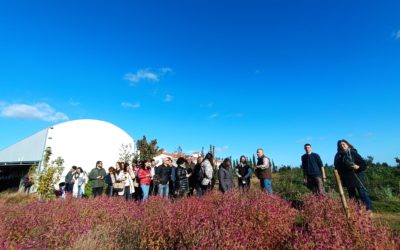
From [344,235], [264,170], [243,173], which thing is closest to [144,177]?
Result: [243,173]

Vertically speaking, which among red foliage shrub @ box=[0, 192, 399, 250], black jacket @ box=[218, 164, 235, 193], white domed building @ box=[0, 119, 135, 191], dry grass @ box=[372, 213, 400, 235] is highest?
white domed building @ box=[0, 119, 135, 191]

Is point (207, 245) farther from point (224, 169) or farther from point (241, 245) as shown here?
point (224, 169)

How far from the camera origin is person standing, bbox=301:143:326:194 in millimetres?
7207

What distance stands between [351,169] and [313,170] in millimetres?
1412

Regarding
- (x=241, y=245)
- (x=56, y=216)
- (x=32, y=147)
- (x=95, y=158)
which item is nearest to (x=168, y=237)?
(x=241, y=245)

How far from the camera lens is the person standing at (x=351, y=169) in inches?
222

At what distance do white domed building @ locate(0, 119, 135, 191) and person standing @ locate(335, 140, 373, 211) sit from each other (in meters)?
18.2

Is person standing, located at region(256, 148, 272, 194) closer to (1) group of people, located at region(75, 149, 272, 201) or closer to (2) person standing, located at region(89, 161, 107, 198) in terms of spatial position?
(1) group of people, located at region(75, 149, 272, 201)

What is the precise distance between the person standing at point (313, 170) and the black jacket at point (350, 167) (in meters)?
1.03

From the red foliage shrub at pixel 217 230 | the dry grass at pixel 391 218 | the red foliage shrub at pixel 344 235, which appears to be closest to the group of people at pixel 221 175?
the dry grass at pixel 391 218

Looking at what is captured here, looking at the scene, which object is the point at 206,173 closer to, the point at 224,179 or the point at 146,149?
the point at 224,179

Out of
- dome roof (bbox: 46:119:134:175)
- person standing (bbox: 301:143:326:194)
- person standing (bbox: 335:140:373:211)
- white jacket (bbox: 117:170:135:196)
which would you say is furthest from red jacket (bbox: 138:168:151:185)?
dome roof (bbox: 46:119:134:175)

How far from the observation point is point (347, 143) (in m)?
6.22

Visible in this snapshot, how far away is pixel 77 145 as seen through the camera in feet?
66.6
